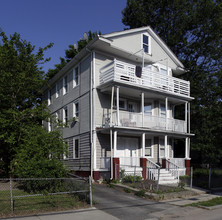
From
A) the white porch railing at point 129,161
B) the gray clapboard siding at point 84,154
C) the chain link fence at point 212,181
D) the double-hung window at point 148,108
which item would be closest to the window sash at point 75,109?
the gray clapboard siding at point 84,154

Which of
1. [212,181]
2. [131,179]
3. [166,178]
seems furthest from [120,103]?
[212,181]

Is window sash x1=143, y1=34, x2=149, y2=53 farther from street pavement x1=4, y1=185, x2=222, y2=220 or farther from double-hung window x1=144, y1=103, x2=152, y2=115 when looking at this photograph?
street pavement x1=4, y1=185, x2=222, y2=220

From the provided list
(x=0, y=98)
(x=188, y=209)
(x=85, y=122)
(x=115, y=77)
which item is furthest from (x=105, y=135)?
(x=188, y=209)

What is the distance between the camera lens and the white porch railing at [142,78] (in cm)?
1638

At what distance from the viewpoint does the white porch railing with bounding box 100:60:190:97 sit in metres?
16.4

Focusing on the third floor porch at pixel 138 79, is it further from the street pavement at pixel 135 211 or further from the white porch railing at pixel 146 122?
the street pavement at pixel 135 211

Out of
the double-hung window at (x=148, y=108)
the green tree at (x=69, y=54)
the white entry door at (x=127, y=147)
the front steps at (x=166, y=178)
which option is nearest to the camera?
the front steps at (x=166, y=178)

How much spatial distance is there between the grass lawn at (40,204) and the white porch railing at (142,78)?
8454 mm

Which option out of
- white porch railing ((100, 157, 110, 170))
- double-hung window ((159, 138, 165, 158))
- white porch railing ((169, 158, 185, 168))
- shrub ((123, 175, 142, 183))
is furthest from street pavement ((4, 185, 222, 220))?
double-hung window ((159, 138, 165, 158))

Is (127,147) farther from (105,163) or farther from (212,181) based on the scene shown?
(212,181)

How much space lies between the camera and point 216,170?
15766mm

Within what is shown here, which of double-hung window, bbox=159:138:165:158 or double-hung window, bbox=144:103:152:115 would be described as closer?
double-hung window, bbox=144:103:152:115

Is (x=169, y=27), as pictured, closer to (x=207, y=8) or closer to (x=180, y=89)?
(x=207, y=8)

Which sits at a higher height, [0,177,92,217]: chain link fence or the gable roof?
the gable roof
